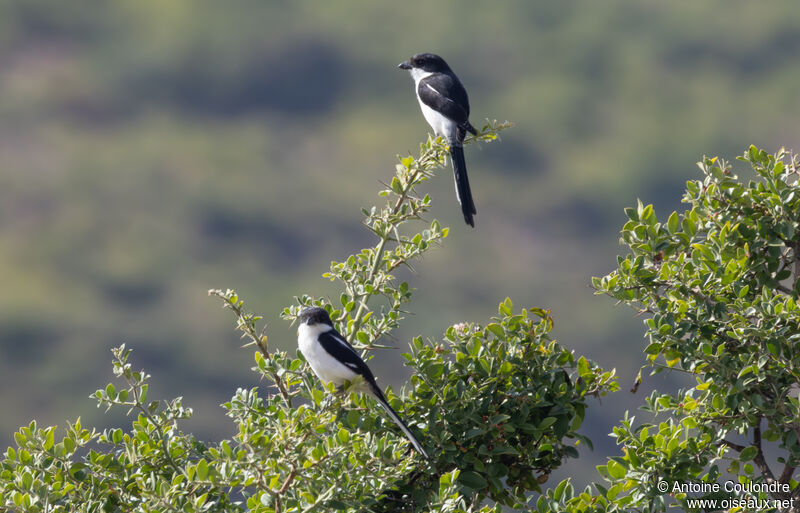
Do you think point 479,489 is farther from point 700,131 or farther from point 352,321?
point 700,131

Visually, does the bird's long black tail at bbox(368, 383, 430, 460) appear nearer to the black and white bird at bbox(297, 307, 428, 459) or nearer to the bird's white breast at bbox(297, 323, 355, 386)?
the black and white bird at bbox(297, 307, 428, 459)

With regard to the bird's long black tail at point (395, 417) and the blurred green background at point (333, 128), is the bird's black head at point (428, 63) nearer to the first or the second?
the bird's long black tail at point (395, 417)

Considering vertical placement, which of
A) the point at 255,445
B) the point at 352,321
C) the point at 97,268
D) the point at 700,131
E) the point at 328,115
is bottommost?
the point at 255,445

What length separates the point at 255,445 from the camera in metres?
3.13

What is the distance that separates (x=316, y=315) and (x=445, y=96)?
3074 millimetres

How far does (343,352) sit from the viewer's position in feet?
13.6

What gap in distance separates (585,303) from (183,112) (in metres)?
34.3

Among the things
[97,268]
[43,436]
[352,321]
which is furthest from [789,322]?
[97,268]

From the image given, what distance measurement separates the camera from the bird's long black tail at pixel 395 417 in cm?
364

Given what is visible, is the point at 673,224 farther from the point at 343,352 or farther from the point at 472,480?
the point at 343,352

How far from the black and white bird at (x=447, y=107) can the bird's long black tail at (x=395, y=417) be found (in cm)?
167

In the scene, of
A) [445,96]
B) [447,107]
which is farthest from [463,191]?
[445,96]

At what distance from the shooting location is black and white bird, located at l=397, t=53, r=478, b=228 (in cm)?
577

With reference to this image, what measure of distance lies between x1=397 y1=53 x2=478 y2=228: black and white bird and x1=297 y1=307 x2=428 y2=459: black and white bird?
4.68 feet
